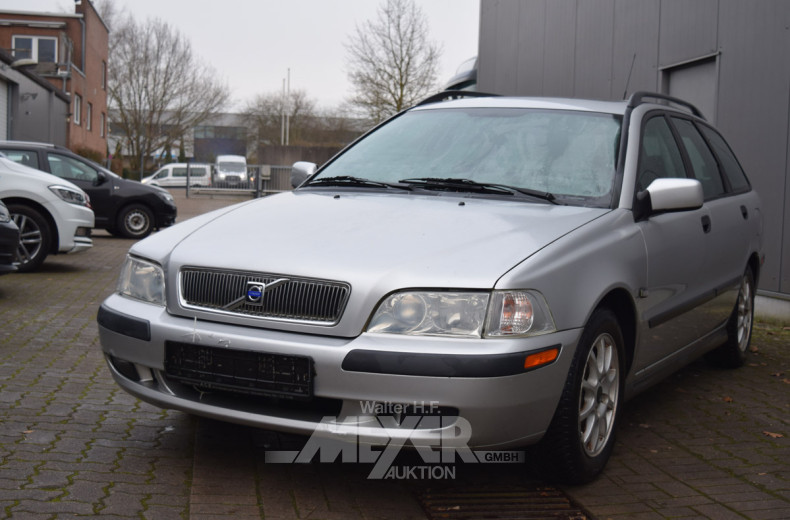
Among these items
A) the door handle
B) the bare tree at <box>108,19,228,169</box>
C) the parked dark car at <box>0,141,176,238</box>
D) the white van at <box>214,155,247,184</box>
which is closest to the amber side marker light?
the door handle

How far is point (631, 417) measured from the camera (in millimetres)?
4848

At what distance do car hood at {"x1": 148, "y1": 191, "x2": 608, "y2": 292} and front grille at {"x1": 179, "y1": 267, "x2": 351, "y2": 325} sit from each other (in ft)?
0.12

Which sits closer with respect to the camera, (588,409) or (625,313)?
(588,409)

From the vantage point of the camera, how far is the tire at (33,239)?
34.2ft

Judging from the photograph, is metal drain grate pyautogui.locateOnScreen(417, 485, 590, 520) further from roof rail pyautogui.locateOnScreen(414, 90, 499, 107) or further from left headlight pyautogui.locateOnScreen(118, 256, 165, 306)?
roof rail pyautogui.locateOnScreen(414, 90, 499, 107)

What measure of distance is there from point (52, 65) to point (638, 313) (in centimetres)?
3508

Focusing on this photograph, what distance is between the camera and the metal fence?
3716 cm

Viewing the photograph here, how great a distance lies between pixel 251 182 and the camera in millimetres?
38844

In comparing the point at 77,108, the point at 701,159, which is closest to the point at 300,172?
the point at 701,159

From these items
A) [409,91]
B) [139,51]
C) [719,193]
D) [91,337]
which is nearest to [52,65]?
[409,91]

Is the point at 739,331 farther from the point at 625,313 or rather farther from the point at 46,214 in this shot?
the point at 46,214

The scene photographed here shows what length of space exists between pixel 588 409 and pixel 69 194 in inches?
336

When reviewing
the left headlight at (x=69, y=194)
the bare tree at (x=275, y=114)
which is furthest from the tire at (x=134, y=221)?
the bare tree at (x=275, y=114)

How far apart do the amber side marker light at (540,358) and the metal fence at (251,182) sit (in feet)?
110
